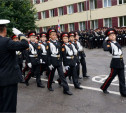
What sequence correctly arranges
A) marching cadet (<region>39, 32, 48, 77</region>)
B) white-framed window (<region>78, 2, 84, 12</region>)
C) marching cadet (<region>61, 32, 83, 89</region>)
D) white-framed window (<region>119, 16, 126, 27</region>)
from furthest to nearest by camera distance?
white-framed window (<region>78, 2, 84, 12</region>)
white-framed window (<region>119, 16, 126, 27</region>)
marching cadet (<region>39, 32, 48, 77</region>)
marching cadet (<region>61, 32, 83, 89</region>)

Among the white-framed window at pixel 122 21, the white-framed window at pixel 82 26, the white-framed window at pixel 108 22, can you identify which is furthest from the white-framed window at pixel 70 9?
the white-framed window at pixel 122 21

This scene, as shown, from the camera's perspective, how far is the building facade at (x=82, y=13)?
92.3 feet

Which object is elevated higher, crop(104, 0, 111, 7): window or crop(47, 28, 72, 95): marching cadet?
crop(104, 0, 111, 7): window

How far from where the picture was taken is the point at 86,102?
570 cm

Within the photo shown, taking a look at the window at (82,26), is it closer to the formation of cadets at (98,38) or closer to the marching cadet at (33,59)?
the formation of cadets at (98,38)

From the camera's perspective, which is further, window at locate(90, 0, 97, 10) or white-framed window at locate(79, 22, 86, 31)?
white-framed window at locate(79, 22, 86, 31)

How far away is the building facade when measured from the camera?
28141 mm

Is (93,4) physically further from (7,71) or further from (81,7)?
(7,71)

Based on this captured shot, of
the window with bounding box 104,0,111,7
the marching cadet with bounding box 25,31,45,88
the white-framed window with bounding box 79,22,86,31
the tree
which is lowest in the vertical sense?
the marching cadet with bounding box 25,31,45,88

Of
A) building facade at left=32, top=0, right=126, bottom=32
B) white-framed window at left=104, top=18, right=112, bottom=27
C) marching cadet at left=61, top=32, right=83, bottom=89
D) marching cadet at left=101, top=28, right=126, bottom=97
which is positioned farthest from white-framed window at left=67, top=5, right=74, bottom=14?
marching cadet at left=101, top=28, right=126, bottom=97

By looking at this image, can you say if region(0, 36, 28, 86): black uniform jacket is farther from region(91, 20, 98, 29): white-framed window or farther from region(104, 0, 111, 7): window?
region(91, 20, 98, 29): white-framed window

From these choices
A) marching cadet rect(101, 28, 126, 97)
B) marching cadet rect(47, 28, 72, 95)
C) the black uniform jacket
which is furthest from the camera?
marching cadet rect(47, 28, 72, 95)

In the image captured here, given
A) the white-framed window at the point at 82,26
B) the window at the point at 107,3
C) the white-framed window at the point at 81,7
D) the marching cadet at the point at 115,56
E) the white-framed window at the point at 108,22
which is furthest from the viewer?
the white-framed window at the point at 82,26

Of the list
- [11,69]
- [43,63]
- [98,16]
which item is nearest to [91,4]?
[98,16]
